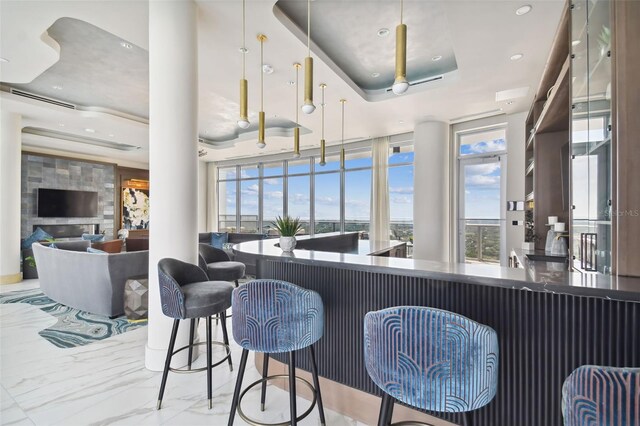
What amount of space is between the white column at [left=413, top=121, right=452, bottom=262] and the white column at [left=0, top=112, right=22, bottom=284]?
763cm

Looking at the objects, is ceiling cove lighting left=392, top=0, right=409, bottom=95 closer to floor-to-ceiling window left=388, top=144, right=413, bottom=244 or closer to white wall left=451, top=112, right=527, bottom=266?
white wall left=451, top=112, right=527, bottom=266

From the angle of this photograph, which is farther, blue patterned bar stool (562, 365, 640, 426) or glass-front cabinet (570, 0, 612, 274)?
glass-front cabinet (570, 0, 612, 274)

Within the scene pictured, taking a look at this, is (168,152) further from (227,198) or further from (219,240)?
(227,198)

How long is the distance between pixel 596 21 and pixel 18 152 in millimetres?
8292

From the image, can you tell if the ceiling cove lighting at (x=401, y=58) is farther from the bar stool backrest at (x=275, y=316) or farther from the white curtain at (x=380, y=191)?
the white curtain at (x=380, y=191)

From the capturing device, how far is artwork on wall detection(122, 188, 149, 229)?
9203mm

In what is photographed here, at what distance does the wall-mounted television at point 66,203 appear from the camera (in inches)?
290

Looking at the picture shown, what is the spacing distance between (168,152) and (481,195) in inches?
222

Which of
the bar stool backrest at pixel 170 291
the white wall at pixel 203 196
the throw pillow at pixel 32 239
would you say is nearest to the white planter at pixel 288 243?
the bar stool backrest at pixel 170 291

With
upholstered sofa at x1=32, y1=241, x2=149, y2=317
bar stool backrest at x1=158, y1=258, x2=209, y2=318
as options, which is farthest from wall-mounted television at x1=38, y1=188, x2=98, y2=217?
bar stool backrest at x1=158, y1=258, x2=209, y2=318

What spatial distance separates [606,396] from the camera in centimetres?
81

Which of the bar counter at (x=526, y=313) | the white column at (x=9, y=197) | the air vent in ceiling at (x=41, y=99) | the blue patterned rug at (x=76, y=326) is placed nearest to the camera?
the bar counter at (x=526, y=313)

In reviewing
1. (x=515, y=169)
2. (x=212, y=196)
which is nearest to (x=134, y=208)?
(x=212, y=196)

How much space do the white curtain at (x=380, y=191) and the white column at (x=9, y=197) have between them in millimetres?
7084
